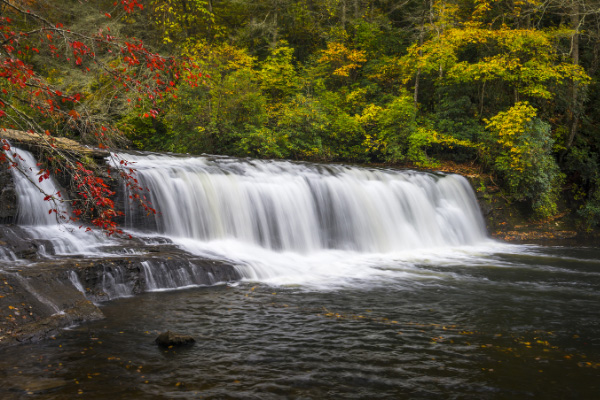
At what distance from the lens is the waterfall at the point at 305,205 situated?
11.0m

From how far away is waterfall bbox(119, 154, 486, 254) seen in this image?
10969mm

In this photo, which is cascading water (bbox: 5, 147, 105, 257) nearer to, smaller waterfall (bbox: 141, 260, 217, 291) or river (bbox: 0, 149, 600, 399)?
river (bbox: 0, 149, 600, 399)

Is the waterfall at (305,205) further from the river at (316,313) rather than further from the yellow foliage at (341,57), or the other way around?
the yellow foliage at (341,57)

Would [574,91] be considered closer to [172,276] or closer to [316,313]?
[316,313]

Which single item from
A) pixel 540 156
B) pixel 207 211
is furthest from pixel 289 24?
pixel 207 211

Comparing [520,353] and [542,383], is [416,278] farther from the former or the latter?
[542,383]

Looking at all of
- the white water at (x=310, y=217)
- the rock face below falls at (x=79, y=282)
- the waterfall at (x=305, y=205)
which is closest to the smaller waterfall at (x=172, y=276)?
the rock face below falls at (x=79, y=282)

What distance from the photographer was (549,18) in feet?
73.2

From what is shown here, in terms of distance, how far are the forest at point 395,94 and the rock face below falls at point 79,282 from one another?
30.8 ft

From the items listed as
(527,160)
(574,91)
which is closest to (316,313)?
(527,160)

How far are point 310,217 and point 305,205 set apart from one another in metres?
0.41

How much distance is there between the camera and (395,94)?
2319cm

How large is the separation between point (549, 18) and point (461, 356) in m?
23.0

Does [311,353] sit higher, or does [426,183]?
[426,183]
